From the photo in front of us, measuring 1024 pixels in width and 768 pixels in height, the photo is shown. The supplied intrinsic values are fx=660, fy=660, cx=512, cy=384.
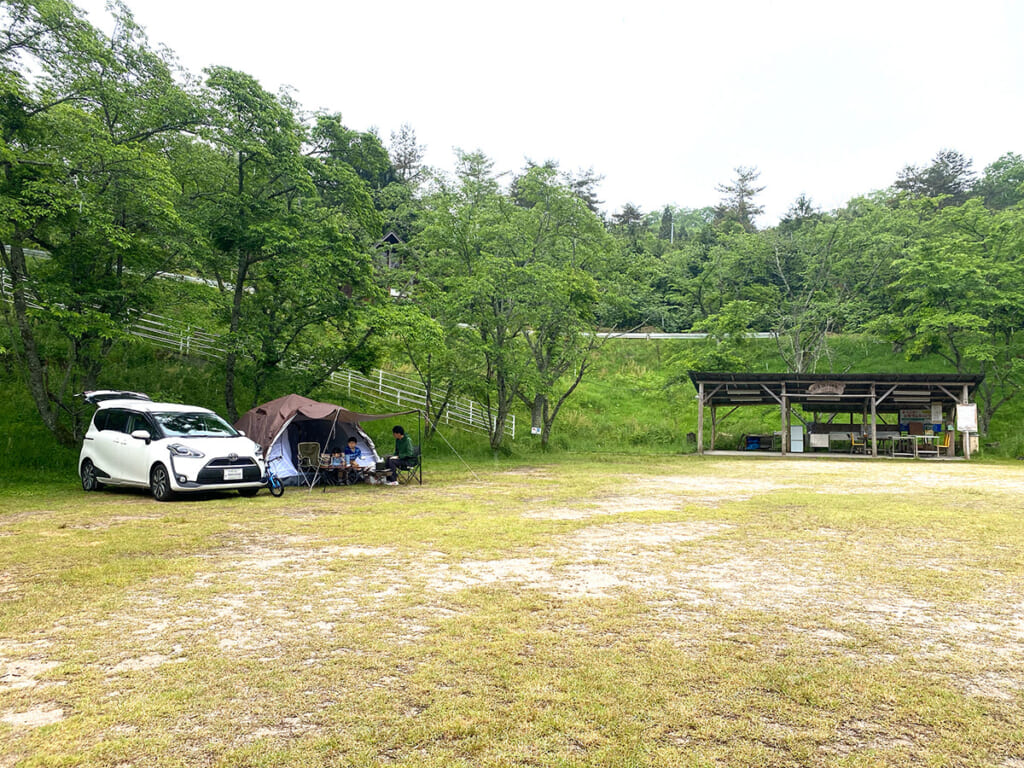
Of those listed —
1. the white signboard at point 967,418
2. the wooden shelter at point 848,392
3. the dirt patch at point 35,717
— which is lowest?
the dirt patch at point 35,717

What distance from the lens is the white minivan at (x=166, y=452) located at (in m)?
10.4

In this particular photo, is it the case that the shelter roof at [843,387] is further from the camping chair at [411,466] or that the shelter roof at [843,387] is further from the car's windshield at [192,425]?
the car's windshield at [192,425]

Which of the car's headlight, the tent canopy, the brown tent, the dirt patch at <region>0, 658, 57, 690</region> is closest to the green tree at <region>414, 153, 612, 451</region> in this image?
the brown tent

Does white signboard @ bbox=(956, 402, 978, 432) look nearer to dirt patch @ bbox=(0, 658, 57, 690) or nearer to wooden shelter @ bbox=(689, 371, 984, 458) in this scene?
wooden shelter @ bbox=(689, 371, 984, 458)

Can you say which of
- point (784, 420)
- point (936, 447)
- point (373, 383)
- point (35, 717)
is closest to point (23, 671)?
point (35, 717)

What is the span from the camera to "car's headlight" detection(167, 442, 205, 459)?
10.4 meters

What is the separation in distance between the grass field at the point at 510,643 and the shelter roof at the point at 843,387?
15673 millimetres

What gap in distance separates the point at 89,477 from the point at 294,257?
6.29 m

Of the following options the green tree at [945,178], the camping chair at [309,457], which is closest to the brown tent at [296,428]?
the camping chair at [309,457]

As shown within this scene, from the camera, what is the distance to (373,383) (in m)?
23.4

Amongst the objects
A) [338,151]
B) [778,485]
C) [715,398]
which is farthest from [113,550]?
[715,398]

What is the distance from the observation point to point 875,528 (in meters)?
7.98

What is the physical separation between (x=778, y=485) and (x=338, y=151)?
13089 millimetres

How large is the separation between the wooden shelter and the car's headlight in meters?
17.4
